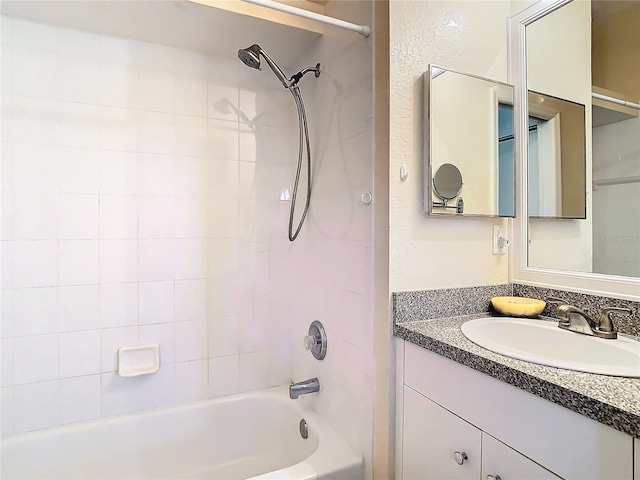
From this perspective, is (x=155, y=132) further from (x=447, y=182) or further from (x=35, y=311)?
(x=447, y=182)

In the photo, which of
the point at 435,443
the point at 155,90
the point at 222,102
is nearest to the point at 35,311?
the point at 155,90

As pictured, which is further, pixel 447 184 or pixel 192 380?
pixel 192 380

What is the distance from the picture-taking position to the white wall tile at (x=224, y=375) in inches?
75.4

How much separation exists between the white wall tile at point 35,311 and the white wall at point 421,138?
1466 millimetres

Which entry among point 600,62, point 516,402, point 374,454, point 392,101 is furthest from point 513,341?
point 600,62

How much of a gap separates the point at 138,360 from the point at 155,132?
3.57ft

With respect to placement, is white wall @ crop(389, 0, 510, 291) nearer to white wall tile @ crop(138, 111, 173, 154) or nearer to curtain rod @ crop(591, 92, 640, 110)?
curtain rod @ crop(591, 92, 640, 110)

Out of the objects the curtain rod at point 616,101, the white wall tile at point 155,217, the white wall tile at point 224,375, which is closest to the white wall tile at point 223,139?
the white wall tile at point 155,217

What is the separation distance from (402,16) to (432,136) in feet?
1.38

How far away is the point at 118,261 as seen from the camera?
1.72 meters

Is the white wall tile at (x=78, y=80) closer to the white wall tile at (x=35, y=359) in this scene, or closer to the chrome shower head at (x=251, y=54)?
the chrome shower head at (x=251, y=54)

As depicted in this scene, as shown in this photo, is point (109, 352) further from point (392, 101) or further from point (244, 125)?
point (392, 101)

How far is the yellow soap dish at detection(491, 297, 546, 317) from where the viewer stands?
1303mm

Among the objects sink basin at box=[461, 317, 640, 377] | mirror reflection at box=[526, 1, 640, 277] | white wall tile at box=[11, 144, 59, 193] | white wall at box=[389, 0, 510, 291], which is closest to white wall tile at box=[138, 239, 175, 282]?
white wall tile at box=[11, 144, 59, 193]
